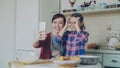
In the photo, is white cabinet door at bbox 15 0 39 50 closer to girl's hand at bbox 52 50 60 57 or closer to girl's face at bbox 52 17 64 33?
girl's face at bbox 52 17 64 33

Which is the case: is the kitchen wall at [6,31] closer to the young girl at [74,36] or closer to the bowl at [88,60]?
the young girl at [74,36]

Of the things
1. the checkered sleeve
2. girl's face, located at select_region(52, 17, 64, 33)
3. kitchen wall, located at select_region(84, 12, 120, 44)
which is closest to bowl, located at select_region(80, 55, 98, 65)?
the checkered sleeve

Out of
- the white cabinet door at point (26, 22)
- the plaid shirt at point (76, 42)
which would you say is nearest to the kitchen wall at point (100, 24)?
the white cabinet door at point (26, 22)

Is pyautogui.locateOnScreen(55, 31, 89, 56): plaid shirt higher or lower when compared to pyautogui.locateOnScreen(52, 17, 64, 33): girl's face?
lower

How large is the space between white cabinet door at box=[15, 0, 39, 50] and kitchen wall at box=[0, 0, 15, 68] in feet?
0.88

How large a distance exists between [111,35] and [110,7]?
1.36 feet

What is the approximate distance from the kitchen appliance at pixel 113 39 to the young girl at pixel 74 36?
1.02 meters

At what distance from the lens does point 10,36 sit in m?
4.11

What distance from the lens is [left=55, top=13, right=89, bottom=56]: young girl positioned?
2.18 m

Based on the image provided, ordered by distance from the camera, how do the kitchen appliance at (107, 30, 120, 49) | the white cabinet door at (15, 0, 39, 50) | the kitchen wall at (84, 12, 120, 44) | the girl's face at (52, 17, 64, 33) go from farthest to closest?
the white cabinet door at (15, 0, 39, 50), the kitchen wall at (84, 12, 120, 44), the kitchen appliance at (107, 30, 120, 49), the girl's face at (52, 17, 64, 33)

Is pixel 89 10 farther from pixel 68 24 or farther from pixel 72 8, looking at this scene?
pixel 68 24

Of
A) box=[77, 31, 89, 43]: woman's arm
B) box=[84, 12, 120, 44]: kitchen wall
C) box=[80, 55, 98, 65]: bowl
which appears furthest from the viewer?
box=[84, 12, 120, 44]: kitchen wall

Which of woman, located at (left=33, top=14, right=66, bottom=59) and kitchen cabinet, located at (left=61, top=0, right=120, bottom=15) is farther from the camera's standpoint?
kitchen cabinet, located at (left=61, top=0, right=120, bottom=15)

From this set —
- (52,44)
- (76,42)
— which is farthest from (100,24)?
(76,42)
